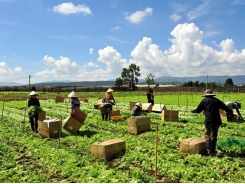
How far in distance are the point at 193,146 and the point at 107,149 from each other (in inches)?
114

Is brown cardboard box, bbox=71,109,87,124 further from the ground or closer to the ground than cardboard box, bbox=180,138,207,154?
further from the ground

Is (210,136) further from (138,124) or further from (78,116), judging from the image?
(78,116)

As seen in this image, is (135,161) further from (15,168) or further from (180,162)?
(15,168)

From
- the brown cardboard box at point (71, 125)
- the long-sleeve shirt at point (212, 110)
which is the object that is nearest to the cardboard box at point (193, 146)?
the long-sleeve shirt at point (212, 110)

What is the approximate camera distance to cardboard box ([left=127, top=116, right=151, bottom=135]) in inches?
470

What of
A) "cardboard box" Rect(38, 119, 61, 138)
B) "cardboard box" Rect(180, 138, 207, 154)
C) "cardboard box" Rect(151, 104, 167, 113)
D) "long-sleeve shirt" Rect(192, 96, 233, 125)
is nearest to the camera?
"cardboard box" Rect(180, 138, 207, 154)

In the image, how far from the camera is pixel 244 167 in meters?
7.24

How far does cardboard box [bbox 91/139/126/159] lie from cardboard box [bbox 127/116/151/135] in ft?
10.5

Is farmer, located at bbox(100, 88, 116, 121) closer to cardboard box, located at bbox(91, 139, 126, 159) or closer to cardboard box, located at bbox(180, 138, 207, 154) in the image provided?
cardboard box, located at bbox(91, 139, 126, 159)

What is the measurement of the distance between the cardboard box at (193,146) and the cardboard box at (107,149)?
2183 mm

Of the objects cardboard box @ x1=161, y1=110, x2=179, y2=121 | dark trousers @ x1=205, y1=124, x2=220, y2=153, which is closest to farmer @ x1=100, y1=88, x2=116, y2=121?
cardboard box @ x1=161, y1=110, x2=179, y2=121

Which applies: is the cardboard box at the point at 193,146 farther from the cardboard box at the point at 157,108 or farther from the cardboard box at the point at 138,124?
the cardboard box at the point at 157,108

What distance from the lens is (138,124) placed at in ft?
39.4

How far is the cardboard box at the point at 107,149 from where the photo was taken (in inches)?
324
